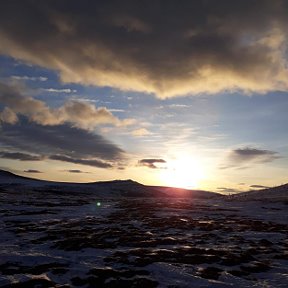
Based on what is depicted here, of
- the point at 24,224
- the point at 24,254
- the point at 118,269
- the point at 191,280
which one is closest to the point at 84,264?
the point at 118,269

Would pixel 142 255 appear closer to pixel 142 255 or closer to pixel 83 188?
pixel 142 255

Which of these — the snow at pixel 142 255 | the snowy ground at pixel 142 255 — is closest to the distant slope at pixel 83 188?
the snow at pixel 142 255

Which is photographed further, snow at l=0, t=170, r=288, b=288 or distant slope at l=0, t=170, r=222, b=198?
distant slope at l=0, t=170, r=222, b=198

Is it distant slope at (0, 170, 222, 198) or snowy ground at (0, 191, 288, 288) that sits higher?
distant slope at (0, 170, 222, 198)

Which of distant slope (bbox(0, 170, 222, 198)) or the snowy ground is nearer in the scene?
the snowy ground

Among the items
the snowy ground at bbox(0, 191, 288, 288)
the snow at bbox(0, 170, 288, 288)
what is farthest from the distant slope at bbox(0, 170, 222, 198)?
the snowy ground at bbox(0, 191, 288, 288)

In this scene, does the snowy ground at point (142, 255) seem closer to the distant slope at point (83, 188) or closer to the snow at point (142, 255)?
the snow at point (142, 255)

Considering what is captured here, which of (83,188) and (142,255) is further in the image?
(83,188)

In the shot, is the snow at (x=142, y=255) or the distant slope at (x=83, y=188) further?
the distant slope at (x=83, y=188)

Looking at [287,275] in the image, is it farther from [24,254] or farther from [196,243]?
[24,254]

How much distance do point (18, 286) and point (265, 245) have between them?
14.8 m

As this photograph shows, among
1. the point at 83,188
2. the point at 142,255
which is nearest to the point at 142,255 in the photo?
the point at 142,255

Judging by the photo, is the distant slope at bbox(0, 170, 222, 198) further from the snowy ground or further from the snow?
the snowy ground

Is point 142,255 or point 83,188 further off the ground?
point 83,188
